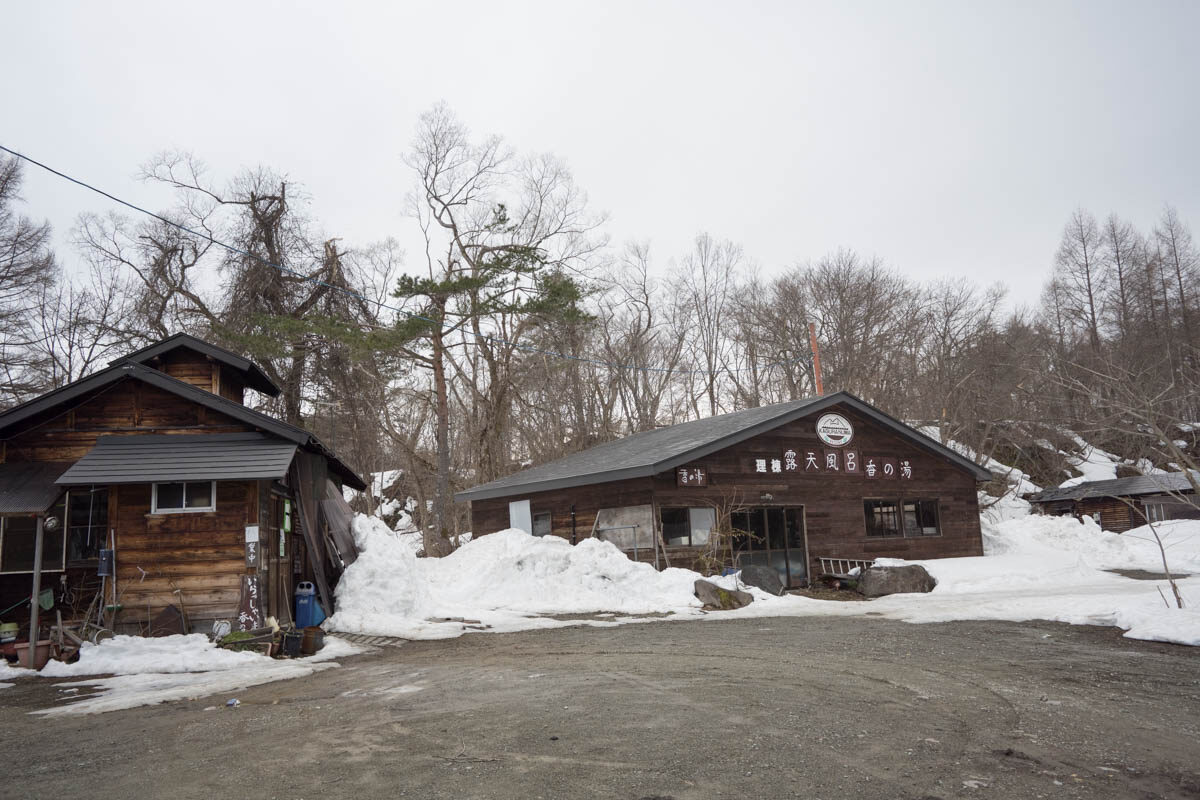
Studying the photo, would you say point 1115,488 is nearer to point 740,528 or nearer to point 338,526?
point 740,528

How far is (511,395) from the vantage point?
108 ft

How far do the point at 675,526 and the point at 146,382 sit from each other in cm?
1080

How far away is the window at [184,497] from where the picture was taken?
12.0m

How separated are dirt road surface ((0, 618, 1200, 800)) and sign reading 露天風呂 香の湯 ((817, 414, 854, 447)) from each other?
36.2 feet

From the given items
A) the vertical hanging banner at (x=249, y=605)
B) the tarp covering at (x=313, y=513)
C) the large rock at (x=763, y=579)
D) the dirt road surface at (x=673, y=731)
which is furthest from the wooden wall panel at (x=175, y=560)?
the large rock at (x=763, y=579)

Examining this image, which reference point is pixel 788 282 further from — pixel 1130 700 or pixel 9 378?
pixel 1130 700

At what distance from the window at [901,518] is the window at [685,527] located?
4958 mm

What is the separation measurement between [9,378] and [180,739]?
849 inches

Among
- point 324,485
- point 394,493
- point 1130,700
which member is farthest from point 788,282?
point 1130,700

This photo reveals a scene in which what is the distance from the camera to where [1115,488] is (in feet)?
96.0

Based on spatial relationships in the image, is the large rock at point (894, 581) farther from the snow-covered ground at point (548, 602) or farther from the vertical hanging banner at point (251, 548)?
the vertical hanging banner at point (251, 548)

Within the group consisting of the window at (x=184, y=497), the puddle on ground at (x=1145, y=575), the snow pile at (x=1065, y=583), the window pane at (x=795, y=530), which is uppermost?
the window at (x=184, y=497)

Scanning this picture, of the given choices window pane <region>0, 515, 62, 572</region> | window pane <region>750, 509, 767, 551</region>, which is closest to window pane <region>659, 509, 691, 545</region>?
window pane <region>750, 509, 767, 551</region>

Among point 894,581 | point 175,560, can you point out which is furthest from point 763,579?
point 175,560
